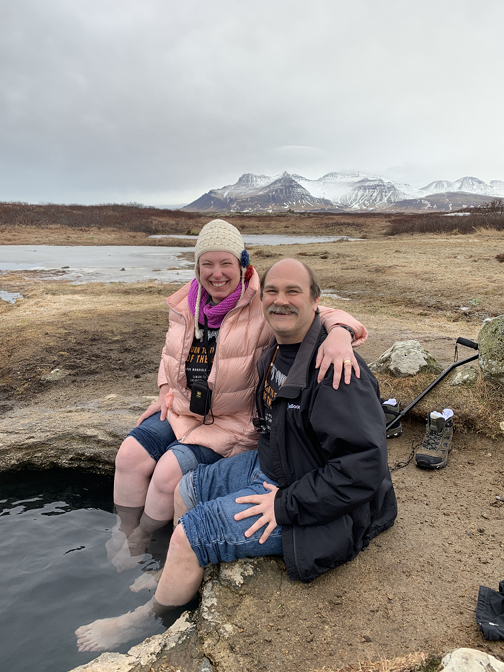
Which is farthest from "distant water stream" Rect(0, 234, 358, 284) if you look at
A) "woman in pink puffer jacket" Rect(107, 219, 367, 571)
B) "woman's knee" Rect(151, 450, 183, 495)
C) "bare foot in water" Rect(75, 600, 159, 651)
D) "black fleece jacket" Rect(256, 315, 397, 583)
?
"black fleece jacket" Rect(256, 315, 397, 583)

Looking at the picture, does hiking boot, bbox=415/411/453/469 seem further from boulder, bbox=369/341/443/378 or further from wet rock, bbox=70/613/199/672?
wet rock, bbox=70/613/199/672

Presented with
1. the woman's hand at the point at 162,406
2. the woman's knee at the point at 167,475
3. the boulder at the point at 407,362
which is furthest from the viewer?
the boulder at the point at 407,362

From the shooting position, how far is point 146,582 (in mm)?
2652

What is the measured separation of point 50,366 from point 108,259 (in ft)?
55.7

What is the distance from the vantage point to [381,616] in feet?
6.67

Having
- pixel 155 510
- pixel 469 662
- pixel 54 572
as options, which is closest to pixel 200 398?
pixel 155 510

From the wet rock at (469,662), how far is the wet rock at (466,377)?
290cm

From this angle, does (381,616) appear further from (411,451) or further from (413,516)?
(411,451)

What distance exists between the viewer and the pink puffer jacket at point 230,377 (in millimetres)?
2754

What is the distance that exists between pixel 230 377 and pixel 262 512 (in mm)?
883

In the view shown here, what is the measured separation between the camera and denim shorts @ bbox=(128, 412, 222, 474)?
8.75 ft

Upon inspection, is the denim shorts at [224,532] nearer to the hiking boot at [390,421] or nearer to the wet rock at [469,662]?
the wet rock at [469,662]

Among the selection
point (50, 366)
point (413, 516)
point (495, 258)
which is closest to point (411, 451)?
point (413, 516)

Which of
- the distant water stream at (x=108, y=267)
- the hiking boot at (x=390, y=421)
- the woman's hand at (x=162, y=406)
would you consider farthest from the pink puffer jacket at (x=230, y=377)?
the distant water stream at (x=108, y=267)
